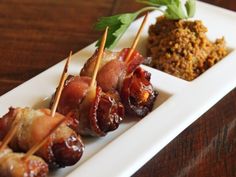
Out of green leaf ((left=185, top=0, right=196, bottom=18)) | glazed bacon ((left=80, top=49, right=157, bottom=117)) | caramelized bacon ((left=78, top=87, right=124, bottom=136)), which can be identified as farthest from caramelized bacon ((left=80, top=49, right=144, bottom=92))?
green leaf ((left=185, top=0, right=196, bottom=18))

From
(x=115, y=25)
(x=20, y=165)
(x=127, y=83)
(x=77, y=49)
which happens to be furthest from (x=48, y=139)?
(x=77, y=49)

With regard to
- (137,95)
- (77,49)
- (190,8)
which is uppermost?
(190,8)

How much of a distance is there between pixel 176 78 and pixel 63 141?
572 millimetres

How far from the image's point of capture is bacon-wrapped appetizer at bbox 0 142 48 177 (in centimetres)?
133

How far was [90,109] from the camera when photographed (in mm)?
1597

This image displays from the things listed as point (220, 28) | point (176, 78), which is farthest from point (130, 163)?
point (220, 28)

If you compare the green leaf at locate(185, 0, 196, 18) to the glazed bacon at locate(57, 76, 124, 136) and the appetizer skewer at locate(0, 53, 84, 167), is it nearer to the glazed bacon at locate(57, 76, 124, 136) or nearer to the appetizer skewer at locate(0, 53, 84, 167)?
the glazed bacon at locate(57, 76, 124, 136)

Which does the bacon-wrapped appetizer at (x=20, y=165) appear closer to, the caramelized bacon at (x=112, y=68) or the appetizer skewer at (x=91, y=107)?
the appetizer skewer at (x=91, y=107)

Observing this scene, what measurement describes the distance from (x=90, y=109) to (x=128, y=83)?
0.20 metres

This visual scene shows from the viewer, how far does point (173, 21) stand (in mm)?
2105

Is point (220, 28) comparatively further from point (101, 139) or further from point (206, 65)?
point (101, 139)

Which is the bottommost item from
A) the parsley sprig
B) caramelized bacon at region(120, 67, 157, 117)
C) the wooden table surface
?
the wooden table surface

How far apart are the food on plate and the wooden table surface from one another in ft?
0.54

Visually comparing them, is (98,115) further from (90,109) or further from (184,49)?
(184,49)
